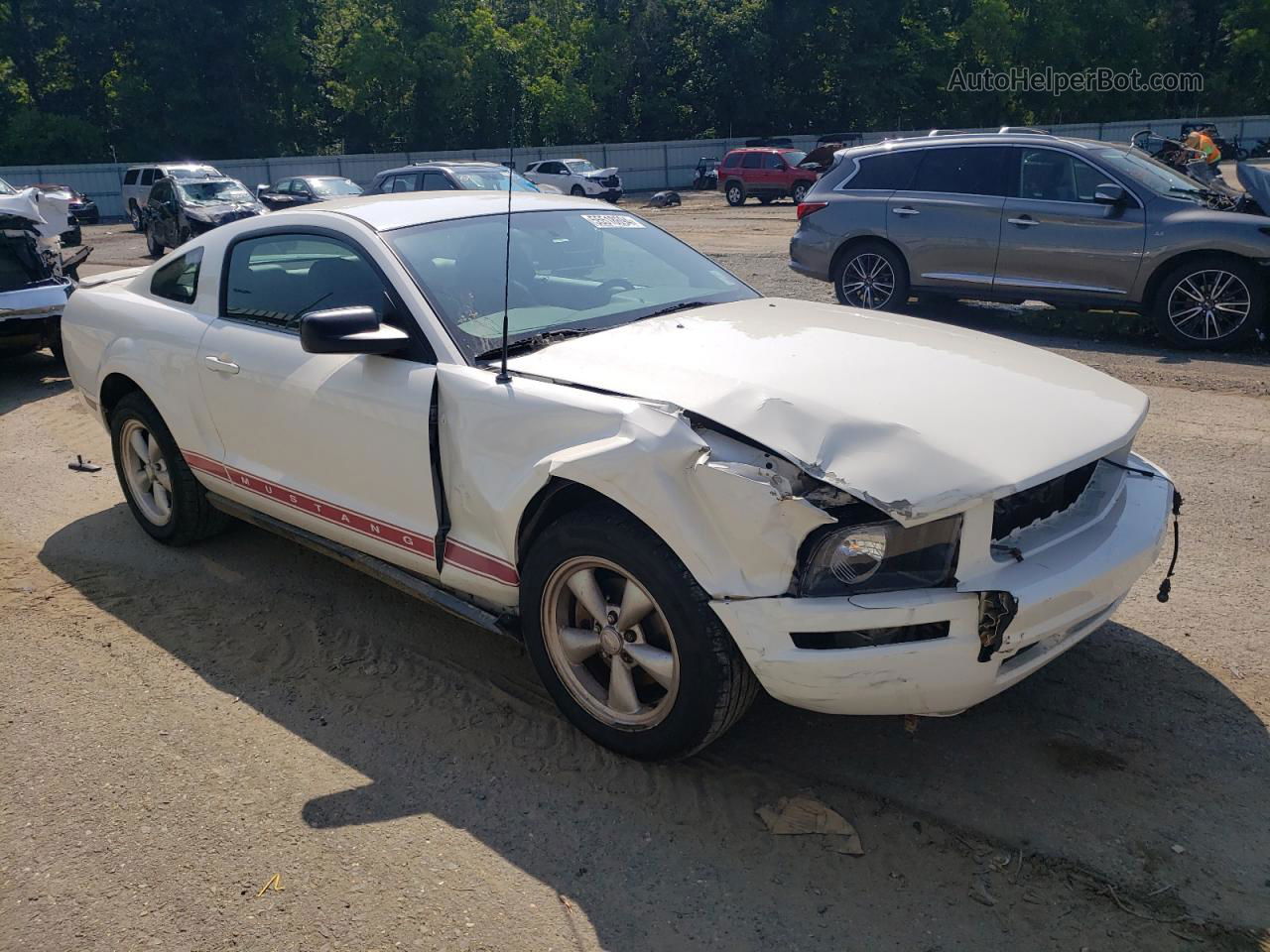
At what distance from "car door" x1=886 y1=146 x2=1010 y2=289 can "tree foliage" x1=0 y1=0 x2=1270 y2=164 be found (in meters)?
42.1

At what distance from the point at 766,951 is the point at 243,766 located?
185 cm

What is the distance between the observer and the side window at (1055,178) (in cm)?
945

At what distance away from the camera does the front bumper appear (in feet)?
8.96

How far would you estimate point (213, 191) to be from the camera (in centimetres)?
2295

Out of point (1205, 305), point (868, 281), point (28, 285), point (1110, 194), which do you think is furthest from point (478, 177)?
point (1205, 305)

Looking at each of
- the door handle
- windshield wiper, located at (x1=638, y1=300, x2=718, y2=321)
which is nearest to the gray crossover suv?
windshield wiper, located at (x1=638, y1=300, x2=718, y2=321)

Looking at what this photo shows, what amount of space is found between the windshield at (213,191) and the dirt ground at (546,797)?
19786 mm

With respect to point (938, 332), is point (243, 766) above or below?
below

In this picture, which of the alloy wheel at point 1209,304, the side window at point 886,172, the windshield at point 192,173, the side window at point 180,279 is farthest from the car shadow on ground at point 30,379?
the windshield at point 192,173

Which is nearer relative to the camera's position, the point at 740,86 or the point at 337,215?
the point at 337,215

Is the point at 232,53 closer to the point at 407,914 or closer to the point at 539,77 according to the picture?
the point at 539,77

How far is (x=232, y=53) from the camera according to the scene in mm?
50750

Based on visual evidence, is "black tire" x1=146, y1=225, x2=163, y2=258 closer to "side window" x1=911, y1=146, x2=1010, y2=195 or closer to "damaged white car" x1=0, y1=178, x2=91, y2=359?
"damaged white car" x1=0, y1=178, x2=91, y2=359

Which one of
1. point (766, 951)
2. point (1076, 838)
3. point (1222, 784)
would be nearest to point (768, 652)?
point (766, 951)
